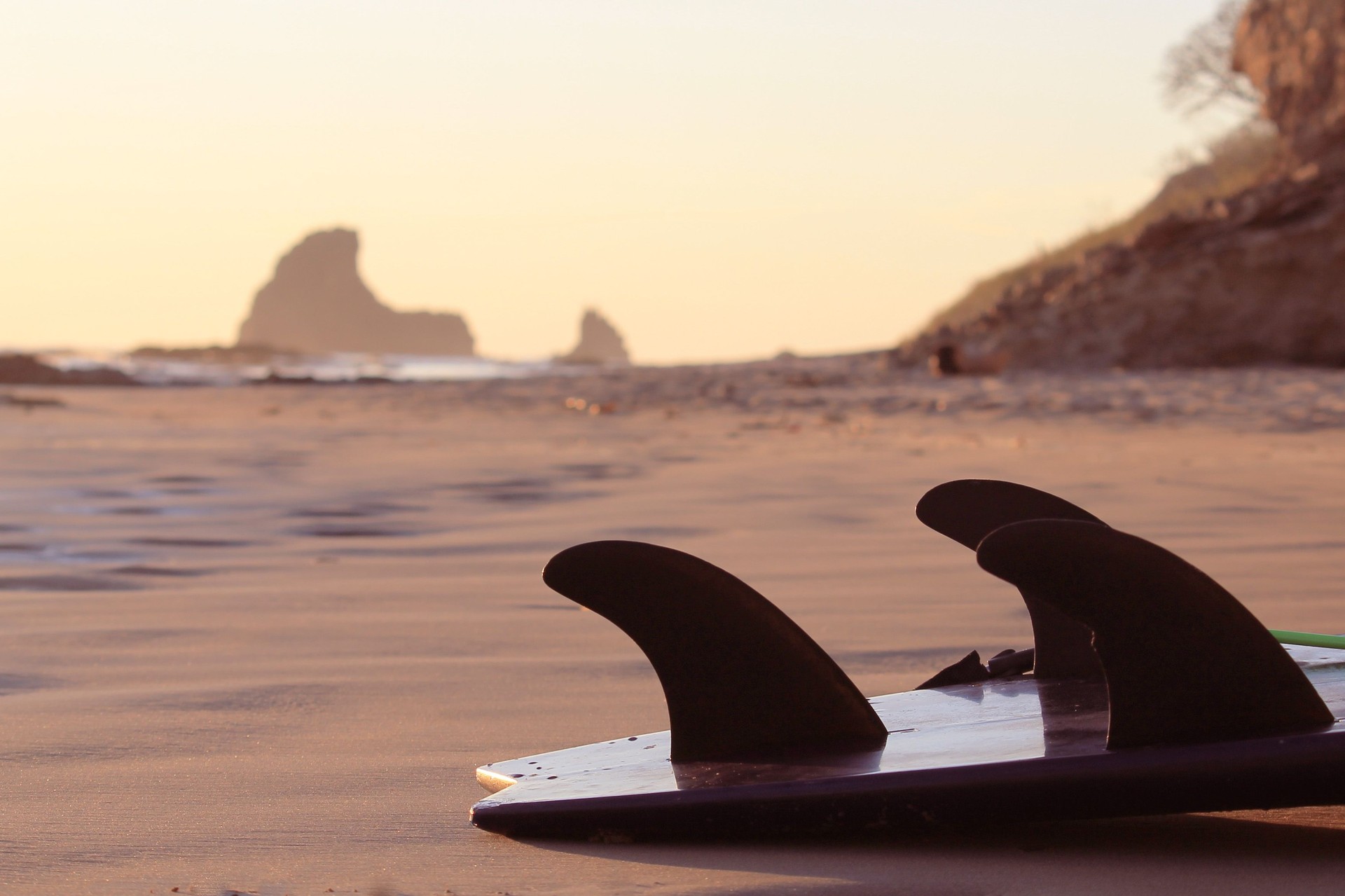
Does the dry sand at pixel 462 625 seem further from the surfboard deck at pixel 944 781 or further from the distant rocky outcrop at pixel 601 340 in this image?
the distant rocky outcrop at pixel 601 340

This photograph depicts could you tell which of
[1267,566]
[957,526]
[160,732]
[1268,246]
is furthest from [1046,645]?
[1268,246]

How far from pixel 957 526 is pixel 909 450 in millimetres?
4924

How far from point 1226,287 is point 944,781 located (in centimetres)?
1215

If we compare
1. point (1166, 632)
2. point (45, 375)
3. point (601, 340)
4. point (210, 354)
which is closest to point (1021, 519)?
point (1166, 632)

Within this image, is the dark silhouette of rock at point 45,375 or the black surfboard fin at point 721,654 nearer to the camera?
the black surfboard fin at point 721,654

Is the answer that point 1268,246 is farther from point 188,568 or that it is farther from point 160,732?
point 160,732

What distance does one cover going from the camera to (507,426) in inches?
350

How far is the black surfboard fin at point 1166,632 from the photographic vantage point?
3.62 feet

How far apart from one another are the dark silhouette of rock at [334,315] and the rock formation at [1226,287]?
90.9 meters

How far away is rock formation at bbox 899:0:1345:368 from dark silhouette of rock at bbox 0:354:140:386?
9626 mm

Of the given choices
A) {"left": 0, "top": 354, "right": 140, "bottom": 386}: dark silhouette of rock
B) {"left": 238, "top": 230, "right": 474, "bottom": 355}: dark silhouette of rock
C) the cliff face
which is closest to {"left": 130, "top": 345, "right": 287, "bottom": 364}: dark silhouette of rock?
{"left": 0, "top": 354, "right": 140, "bottom": 386}: dark silhouette of rock

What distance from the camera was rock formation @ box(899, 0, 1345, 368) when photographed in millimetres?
11984

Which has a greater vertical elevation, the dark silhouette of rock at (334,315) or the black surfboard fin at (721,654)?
the dark silhouette of rock at (334,315)

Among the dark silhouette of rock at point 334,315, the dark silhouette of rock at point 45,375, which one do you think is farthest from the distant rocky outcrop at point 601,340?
the dark silhouette of rock at point 45,375
